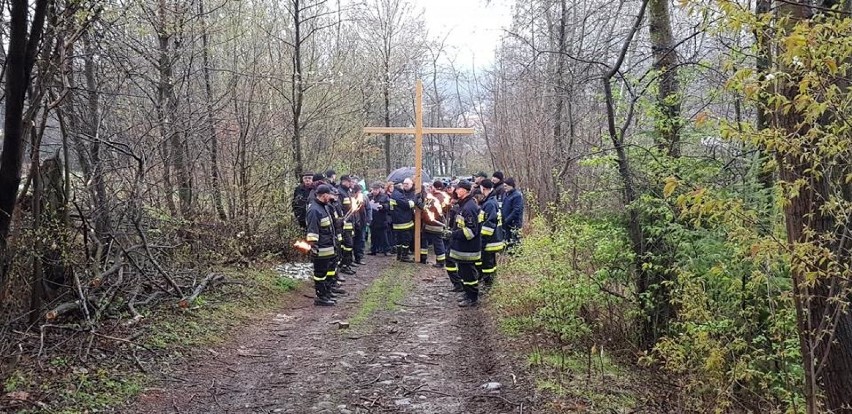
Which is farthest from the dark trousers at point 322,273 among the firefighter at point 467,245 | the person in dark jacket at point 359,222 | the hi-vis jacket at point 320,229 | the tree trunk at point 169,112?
the person in dark jacket at point 359,222

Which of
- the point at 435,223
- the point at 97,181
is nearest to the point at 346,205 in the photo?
the point at 435,223

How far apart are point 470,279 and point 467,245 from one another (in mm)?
560

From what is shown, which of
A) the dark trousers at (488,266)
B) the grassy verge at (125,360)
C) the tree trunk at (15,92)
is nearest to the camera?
the tree trunk at (15,92)


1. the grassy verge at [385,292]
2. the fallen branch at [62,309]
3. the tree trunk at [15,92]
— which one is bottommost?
the grassy verge at [385,292]

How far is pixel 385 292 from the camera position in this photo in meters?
11.0

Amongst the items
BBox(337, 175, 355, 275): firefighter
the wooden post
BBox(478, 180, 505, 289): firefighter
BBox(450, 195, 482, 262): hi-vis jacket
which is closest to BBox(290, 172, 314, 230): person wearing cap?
BBox(337, 175, 355, 275): firefighter

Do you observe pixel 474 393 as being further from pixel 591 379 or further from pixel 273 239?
pixel 273 239

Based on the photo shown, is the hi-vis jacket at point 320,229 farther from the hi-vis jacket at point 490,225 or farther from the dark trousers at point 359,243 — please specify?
the dark trousers at point 359,243

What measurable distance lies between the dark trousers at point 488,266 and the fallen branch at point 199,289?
432cm

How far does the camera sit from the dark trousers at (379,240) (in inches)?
640

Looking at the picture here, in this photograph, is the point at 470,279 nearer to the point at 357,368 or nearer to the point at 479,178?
the point at 357,368

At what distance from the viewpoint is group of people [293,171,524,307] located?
977 cm

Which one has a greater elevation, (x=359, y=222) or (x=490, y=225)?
(x=490, y=225)

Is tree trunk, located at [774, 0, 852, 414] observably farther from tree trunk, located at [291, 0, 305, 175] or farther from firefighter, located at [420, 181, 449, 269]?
tree trunk, located at [291, 0, 305, 175]
